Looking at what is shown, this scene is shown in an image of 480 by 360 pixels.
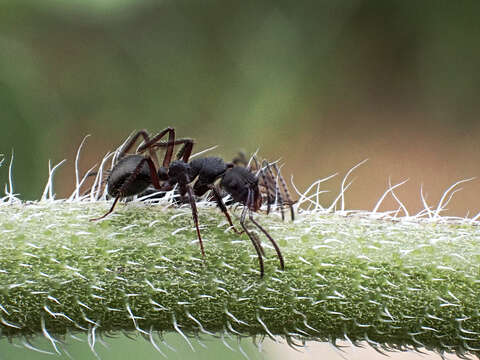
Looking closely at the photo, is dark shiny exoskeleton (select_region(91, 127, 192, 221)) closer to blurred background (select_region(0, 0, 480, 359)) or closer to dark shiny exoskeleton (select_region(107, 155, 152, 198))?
dark shiny exoskeleton (select_region(107, 155, 152, 198))

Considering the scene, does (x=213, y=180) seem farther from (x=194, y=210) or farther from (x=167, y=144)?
(x=194, y=210)

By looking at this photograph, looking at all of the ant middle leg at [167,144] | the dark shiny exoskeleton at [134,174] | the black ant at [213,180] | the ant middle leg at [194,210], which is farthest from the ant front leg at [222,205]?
the ant middle leg at [167,144]

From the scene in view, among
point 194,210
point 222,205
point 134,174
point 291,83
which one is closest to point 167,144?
point 134,174

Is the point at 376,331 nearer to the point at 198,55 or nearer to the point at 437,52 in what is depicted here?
the point at 198,55

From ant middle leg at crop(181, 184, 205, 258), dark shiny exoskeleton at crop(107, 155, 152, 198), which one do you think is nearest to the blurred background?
dark shiny exoskeleton at crop(107, 155, 152, 198)

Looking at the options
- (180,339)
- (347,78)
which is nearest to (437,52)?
(347,78)

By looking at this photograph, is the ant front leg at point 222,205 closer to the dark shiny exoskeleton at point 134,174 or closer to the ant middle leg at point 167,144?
the dark shiny exoskeleton at point 134,174
